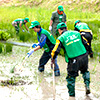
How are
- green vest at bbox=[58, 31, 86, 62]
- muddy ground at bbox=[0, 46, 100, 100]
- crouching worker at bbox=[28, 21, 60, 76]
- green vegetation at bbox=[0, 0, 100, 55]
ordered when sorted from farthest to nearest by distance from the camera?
green vegetation at bbox=[0, 0, 100, 55] < crouching worker at bbox=[28, 21, 60, 76] < muddy ground at bbox=[0, 46, 100, 100] < green vest at bbox=[58, 31, 86, 62]

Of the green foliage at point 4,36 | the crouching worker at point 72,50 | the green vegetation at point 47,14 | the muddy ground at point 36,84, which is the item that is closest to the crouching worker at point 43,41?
the muddy ground at point 36,84

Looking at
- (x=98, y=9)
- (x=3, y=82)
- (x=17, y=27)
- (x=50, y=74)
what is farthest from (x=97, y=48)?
(x=98, y=9)

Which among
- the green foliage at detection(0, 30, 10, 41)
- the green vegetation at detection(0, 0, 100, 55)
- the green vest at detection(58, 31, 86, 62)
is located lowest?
the green vest at detection(58, 31, 86, 62)

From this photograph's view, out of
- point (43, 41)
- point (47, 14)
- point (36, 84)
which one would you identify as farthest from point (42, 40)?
point (47, 14)

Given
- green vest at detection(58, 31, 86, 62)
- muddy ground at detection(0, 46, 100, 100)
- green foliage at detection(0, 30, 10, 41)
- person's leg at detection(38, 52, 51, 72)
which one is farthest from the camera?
green foliage at detection(0, 30, 10, 41)

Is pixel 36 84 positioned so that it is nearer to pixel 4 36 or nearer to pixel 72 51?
pixel 72 51

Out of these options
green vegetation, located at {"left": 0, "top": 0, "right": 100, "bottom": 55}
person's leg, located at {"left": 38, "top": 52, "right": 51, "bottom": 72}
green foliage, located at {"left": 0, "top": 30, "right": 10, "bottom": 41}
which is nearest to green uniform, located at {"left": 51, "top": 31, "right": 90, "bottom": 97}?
person's leg, located at {"left": 38, "top": 52, "right": 51, "bottom": 72}

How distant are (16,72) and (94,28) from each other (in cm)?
613

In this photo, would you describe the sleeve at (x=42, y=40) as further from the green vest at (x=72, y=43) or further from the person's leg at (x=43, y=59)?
the green vest at (x=72, y=43)

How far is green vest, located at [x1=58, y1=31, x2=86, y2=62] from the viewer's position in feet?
14.3

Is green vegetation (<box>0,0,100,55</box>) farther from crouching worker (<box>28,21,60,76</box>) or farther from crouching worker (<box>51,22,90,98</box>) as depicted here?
crouching worker (<box>51,22,90,98</box>)

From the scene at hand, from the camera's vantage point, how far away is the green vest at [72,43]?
4.36 meters

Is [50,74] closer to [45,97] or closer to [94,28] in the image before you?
[45,97]

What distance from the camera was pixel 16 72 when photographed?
Result: 20.7ft
